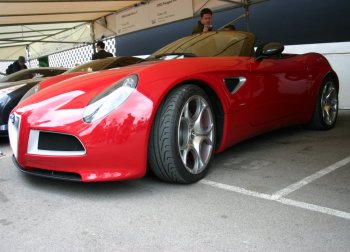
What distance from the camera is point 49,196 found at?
2.69 meters

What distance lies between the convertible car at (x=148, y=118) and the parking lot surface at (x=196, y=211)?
18 centimetres

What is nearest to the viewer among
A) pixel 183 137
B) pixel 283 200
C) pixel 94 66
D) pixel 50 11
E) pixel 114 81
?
pixel 283 200

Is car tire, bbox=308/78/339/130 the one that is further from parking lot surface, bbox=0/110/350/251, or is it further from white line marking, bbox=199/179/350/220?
white line marking, bbox=199/179/350/220

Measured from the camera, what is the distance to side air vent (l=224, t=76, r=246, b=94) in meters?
3.15

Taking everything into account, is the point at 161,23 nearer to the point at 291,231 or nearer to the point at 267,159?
the point at 267,159

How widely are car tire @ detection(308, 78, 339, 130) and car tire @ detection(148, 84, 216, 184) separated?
2042 mm

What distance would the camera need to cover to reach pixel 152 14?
10.6m

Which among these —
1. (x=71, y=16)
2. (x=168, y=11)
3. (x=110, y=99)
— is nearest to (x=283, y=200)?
(x=110, y=99)

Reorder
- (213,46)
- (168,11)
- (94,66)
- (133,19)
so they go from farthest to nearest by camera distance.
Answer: (133,19)
(168,11)
(94,66)
(213,46)

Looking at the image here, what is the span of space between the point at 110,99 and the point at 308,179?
1.53m

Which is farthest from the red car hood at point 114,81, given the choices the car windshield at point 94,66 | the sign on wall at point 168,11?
the sign on wall at point 168,11

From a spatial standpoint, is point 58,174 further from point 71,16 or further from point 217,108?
point 71,16


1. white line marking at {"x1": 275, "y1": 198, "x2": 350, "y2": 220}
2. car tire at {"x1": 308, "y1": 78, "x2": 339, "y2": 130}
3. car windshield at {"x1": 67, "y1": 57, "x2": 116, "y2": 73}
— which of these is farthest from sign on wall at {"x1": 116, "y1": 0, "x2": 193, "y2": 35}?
white line marking at {"x1": 275, "y1": 198, "x2": 350, "y2": 220}

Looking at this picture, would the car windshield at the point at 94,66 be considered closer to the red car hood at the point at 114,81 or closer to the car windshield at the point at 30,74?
the car windshield at the point at 30,74
